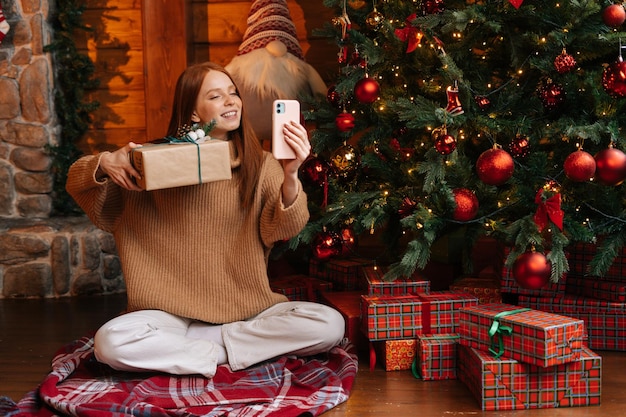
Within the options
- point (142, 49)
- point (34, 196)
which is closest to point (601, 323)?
point (142, 49)

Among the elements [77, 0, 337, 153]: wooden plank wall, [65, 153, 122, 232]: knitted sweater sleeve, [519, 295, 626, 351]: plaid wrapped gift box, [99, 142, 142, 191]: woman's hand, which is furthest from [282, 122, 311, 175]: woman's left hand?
[77, 0, 337, 153]: wooden plank wall

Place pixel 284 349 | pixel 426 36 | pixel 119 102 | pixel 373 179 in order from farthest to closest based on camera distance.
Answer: pixel 119 102 → pixel 373 179 → pixel 426 36 → pixel 284 349

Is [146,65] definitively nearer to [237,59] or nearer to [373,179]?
[237,59]

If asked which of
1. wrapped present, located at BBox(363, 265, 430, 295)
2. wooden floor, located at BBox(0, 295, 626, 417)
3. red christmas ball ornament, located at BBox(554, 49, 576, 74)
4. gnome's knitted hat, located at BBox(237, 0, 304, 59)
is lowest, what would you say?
wooden floor, located at BBox(0, 295, 626, 417)

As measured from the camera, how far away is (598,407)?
1943 mm

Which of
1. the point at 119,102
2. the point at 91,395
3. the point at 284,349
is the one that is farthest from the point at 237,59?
the point at 91,395

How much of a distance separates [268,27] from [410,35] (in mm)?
756

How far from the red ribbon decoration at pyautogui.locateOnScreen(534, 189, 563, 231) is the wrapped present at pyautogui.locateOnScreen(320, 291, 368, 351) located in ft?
2.10

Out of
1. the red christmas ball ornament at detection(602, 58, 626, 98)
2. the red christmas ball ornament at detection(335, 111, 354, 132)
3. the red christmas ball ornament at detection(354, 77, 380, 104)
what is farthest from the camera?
the red christmas ball ornament at detection(335, 111, 354, 132)

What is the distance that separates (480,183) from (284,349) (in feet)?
2.81

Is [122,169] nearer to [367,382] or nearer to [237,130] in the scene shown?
[237,130]

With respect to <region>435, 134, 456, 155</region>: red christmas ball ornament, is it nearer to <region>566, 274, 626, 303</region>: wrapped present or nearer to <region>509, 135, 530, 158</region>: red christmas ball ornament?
<region>509, 135, 530, 158</region>: red christmas ball ornament

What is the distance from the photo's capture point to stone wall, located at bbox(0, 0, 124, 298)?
10.8 ft

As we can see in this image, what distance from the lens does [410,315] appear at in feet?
7.37
